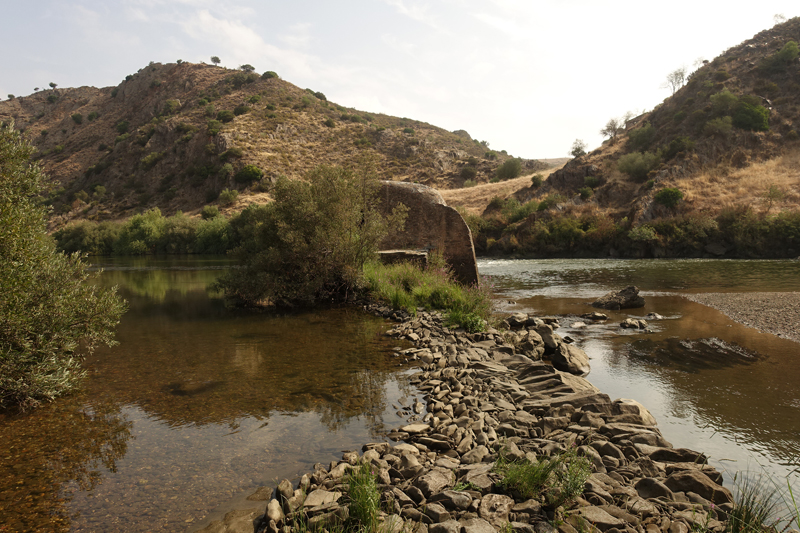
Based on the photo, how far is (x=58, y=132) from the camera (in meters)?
101

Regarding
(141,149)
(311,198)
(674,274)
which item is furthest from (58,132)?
(674,274)

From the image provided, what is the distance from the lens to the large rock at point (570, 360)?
8680mm

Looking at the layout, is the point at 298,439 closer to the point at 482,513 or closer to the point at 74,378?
the point at 482,513

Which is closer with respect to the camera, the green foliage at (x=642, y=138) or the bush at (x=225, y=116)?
the green foliage at (x=642, y=138)

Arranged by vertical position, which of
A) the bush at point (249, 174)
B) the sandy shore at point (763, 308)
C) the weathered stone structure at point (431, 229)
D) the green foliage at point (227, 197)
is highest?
the bush at point (249, 174)

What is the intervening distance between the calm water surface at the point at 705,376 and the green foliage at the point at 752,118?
4353 centimetres

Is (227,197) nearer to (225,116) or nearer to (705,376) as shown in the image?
(225,116)

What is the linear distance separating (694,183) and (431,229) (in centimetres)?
4204

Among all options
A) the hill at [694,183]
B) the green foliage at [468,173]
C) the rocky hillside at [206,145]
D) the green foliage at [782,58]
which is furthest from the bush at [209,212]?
the green foliage at [782,58]

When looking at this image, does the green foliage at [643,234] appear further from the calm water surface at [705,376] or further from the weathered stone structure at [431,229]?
the weathered stone structure at [431,229]

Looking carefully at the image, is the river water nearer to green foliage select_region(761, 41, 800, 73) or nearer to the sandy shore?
the sandy shore

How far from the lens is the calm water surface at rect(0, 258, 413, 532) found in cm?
428

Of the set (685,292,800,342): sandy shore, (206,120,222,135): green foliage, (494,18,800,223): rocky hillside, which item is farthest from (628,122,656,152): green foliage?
(206,120,222,135): green foliage

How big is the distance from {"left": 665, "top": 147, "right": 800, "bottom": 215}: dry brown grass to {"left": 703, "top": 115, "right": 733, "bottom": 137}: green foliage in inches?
215
